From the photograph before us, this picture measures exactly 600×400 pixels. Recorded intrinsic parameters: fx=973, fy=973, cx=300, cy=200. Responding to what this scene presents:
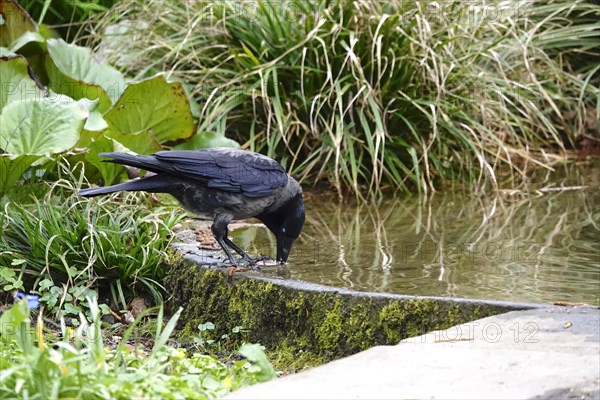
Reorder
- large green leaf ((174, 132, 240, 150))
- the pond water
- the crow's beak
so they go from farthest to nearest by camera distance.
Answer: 1. large green leaf ((174, 132, 240, 150))
2. the crow's beak
3. the pond water

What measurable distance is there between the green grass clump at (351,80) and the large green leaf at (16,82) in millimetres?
1338

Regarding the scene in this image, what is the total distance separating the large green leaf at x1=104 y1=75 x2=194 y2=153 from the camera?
564 cm

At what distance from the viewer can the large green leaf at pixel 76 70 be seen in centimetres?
601

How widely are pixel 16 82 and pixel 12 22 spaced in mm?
Answer: 845

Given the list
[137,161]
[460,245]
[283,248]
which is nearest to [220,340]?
[283,248]

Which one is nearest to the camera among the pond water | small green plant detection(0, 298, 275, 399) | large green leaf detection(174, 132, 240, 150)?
small green plant detection(0, 298, 275, 399)

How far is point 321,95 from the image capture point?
6.62 meters

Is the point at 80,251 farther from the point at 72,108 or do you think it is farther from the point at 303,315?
the point at 303,315

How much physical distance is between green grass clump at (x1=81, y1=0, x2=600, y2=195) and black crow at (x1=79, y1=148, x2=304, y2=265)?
1937 mm

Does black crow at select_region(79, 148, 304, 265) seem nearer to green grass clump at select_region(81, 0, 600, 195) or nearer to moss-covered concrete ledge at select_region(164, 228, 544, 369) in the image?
moss-covered concrete ledge at select_region(164, 228, 544, 369)

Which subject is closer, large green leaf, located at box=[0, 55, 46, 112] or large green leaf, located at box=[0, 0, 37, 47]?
large green leaf, located at box=[0, 55, 46, 112]

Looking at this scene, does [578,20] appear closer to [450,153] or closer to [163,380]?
[450,153]

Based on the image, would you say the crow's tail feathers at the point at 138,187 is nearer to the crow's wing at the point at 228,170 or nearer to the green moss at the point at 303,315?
the crow's wing at the point at 228,170

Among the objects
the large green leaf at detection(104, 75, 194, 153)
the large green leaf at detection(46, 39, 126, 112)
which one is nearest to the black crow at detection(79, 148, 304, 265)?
the large green leaf at detection(104, 75, 194, 153)
